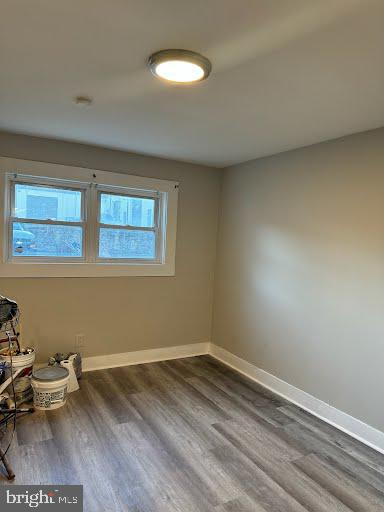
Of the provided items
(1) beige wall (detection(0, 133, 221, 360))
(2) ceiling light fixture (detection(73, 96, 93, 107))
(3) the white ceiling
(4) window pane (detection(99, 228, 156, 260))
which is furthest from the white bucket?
(2) ceiling light fixture (detection(73, 96, 93, 107))

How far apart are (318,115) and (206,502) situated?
250 cm

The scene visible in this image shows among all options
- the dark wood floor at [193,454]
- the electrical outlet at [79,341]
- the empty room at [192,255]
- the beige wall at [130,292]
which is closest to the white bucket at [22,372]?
the empty room at [192,255]

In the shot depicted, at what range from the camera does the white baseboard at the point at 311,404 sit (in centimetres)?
260

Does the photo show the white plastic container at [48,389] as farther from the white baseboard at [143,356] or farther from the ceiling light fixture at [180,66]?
the ceiling light fixture at [180,66]

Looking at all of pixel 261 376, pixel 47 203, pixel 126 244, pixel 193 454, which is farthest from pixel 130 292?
pixel 193 454

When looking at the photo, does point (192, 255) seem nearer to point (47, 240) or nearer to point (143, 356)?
point (143, 356)

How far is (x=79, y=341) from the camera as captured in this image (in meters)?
3.61

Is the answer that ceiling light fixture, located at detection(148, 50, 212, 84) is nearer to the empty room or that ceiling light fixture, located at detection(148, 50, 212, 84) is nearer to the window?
the empty room

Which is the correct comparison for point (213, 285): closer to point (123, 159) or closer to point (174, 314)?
point (174, 314)

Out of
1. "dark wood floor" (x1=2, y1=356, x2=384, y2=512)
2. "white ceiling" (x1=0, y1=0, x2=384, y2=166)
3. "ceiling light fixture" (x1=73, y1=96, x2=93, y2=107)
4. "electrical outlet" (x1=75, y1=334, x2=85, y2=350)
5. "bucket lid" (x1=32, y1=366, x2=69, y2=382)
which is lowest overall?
"dark wood floor" (x1=2, y1=356, x2=384, y2=512)

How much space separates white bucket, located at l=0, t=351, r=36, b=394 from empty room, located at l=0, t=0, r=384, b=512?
0.03 meters

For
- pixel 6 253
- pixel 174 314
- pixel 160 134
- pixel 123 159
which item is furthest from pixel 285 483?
pixel 123 159

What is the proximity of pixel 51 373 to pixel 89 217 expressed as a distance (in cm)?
154

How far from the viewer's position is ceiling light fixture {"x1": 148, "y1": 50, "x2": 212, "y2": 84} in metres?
1.65
